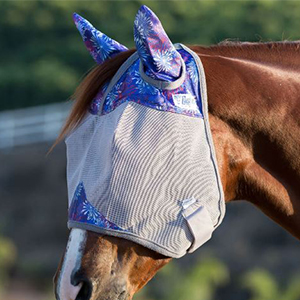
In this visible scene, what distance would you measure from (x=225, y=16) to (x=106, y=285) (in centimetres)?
1261

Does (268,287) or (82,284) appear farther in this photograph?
(268,287)

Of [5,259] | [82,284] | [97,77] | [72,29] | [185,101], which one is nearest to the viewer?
[82,284]

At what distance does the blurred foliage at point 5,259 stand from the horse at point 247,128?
23.5 ft

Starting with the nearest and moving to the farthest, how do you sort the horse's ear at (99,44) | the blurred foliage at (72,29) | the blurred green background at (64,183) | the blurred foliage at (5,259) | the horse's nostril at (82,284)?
the horse's nostril at (82,284), the horse's ear at (99,44), the blurred green background at (64,183), the blurred foliage at (5,259), the blurred foliage at (72,29)

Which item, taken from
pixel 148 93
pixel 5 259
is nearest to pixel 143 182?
pixel 148 93

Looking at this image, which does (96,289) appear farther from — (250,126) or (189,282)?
(189,282)

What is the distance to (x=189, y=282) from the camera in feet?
30.2

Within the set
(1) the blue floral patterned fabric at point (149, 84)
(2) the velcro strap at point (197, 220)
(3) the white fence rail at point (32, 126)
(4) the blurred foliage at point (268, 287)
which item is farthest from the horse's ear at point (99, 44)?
(3) the white fence rail at point (32, 126)

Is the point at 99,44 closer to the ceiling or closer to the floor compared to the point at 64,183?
closer to the ceiling

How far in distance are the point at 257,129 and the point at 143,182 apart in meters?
0.42

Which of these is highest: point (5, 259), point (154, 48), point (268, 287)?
point (154, 48)

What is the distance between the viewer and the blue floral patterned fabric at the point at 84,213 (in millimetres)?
2551

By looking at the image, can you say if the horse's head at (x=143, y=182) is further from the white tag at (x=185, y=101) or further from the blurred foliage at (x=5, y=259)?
the blurred foliage at (x=5, y=259)

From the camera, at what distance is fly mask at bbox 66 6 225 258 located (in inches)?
101
